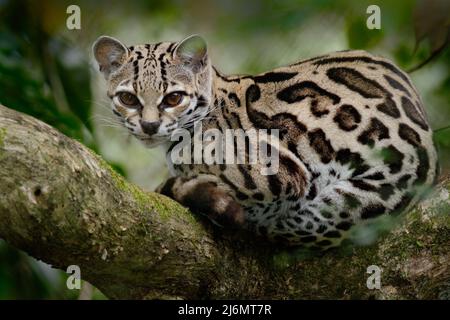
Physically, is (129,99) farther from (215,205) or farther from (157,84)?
(215,205)

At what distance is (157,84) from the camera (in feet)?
12.2

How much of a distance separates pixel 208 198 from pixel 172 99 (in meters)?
0.59

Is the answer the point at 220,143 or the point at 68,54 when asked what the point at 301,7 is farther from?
the point at 68,54

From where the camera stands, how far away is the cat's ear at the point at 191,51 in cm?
388

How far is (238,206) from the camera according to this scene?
3621mm

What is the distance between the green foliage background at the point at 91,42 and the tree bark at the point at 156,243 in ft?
1.99

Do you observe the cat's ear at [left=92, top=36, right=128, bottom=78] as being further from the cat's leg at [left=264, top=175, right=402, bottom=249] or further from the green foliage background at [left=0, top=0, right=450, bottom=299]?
the cat's leg at [left=264, top=175, right=402, bottom=249]

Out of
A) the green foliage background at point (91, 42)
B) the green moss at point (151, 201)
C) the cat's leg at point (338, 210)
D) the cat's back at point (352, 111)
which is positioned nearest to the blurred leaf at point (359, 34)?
the green foliage background at point (91, 42)

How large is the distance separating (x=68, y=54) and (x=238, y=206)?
6.52 ft

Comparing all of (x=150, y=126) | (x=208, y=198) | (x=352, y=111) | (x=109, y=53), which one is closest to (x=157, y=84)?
(x=150, y=126)

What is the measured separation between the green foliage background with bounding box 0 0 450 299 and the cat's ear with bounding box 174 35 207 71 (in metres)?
0.19

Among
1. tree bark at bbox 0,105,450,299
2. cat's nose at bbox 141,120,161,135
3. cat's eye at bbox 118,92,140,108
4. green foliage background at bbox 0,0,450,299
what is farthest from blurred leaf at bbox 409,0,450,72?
cat's eye at bbox 118,92,140,108

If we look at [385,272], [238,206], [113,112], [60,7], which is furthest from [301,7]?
[60,7]

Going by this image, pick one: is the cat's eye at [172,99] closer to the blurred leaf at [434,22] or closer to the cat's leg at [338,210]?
the cat's leg at [338,210]
